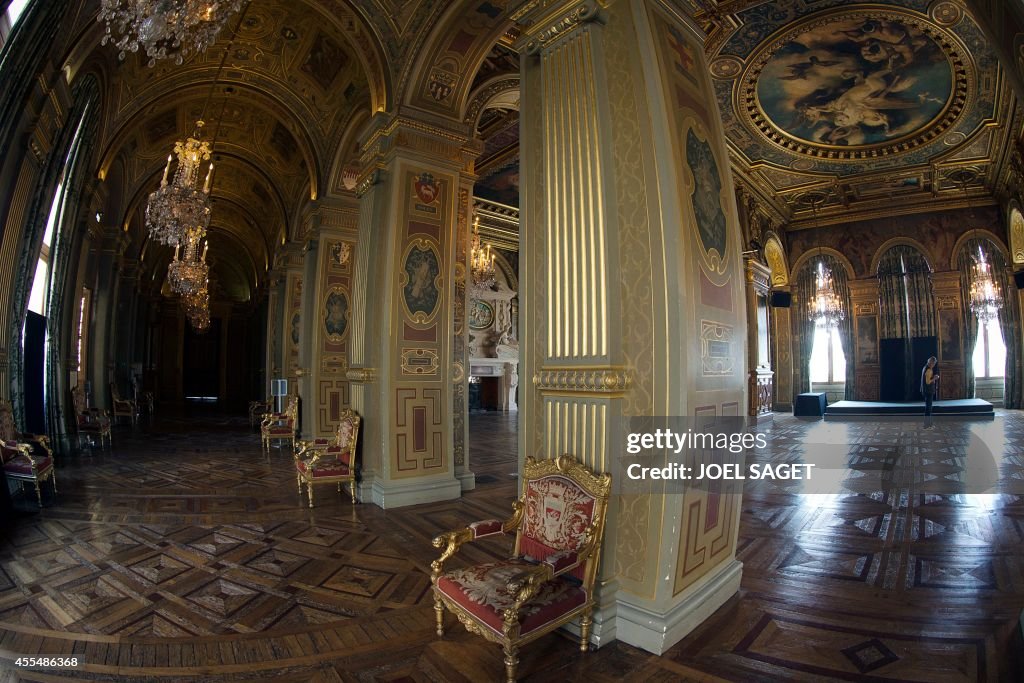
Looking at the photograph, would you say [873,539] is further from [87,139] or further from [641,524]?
[87,139]

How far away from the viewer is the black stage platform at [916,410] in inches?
497

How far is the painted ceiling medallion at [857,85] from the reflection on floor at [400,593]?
715cm

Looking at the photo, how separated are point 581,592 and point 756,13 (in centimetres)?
858

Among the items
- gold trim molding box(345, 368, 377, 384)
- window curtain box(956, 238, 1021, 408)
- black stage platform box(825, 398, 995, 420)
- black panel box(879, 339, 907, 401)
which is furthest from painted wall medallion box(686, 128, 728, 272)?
window curtain box(956, 238, 1021, 408)

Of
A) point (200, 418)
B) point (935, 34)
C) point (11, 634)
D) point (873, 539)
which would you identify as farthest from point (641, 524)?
point (200, 418)

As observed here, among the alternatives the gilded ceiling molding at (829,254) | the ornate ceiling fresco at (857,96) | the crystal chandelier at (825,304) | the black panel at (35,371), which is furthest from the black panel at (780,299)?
the black panel at (35,371)

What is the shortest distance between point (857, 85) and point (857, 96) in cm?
42

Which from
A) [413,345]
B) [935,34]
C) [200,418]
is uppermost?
[935,34]

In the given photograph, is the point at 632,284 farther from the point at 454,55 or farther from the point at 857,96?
the point at 857,96

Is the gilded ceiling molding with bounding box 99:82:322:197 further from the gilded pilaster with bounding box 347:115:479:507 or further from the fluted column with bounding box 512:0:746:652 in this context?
the fluted column with bounding box 512:0:746:652

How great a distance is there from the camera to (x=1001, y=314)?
14.7 metres

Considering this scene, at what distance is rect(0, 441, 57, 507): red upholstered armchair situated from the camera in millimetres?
5070

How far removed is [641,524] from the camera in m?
2.70

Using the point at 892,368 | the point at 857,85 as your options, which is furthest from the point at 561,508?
the point at 892,368
